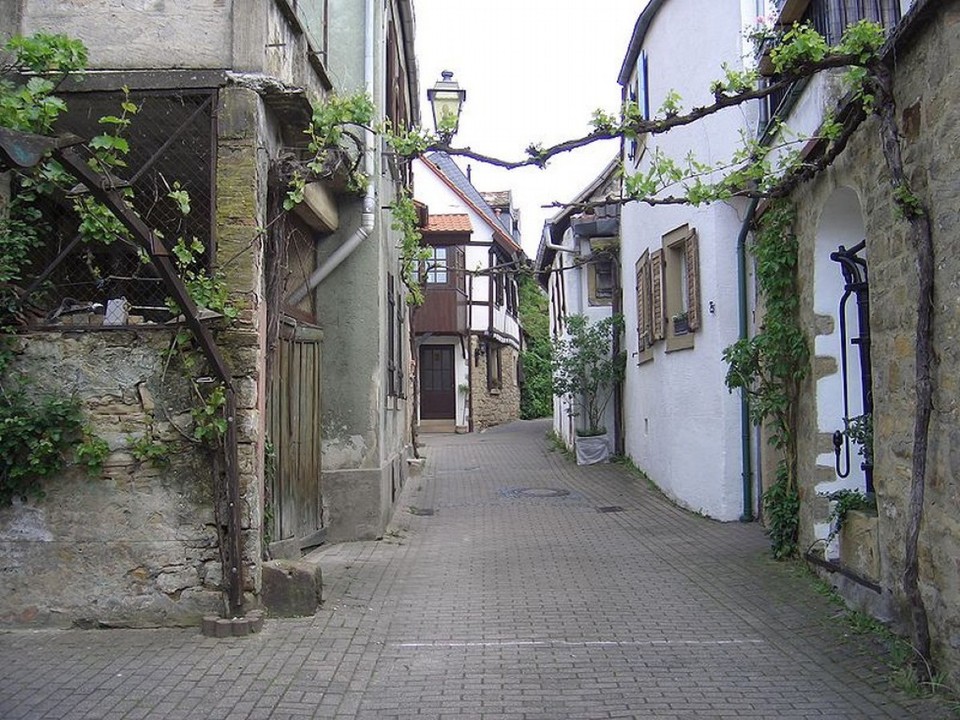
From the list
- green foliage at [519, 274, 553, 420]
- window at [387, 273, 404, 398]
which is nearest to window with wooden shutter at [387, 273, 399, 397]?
window at [387, 273, 404, 398]

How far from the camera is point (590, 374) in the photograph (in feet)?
59.8

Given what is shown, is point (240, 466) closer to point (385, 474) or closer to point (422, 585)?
point (422, 585)

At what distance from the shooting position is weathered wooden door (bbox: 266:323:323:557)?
304 inches

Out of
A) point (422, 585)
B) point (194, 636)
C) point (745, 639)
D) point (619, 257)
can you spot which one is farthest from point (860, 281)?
point (619, 257)

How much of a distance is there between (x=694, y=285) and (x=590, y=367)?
747 centimetres

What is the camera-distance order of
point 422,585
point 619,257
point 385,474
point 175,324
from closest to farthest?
point 175,324, point 422,585, point 385,474, point 619,257

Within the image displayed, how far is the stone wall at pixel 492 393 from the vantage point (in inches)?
1091

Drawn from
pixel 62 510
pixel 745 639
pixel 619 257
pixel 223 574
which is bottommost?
pixel 745 639

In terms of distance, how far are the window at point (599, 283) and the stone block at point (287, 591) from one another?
44.4 feet

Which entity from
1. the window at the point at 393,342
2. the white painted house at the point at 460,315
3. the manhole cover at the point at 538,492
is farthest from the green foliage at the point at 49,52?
the white painted house at the point at 460,315

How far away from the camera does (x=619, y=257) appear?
1806 centimetres

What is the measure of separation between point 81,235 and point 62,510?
1815 millimetres

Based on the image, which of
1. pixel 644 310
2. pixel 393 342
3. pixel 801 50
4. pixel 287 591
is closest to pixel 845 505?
pixel 801 50

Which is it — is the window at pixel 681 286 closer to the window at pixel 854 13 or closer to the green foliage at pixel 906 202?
the window at pixel 854 13
